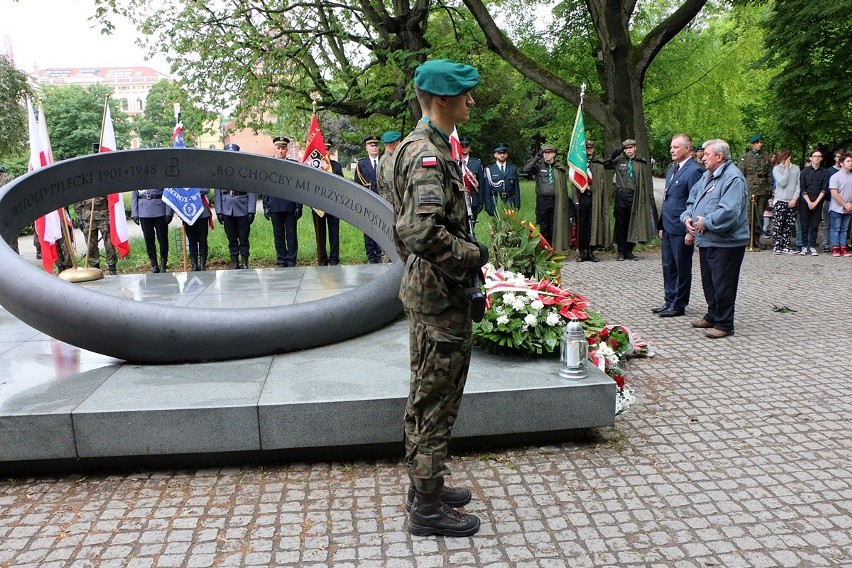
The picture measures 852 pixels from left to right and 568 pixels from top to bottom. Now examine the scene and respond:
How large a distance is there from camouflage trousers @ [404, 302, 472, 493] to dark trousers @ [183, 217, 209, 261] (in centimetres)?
877

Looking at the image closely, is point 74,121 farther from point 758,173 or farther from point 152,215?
point 758,173

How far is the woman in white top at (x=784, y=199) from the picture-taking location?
528 inches

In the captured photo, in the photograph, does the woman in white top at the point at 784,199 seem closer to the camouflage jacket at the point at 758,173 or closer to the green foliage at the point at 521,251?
the camouflage jacket at the point at 758,173

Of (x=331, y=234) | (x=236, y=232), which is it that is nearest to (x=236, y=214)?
(x=236, y=232)

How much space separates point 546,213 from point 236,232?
5596mm

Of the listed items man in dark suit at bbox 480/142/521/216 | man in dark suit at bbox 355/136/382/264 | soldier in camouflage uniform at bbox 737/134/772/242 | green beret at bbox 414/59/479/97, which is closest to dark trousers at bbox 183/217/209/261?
man in dark suit at bbox 355/136/382/264

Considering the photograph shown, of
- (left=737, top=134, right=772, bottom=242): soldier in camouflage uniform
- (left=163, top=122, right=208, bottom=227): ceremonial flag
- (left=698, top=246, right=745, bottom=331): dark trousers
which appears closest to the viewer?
(left=698, top=246, right=745, bottom=331): dark trousers

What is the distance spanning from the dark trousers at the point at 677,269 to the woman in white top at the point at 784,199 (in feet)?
21.0

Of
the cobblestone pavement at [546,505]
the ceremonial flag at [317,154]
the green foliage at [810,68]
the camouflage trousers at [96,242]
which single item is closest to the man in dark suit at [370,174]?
the ceremonial flag at [317,154]

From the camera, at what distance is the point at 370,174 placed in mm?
11641

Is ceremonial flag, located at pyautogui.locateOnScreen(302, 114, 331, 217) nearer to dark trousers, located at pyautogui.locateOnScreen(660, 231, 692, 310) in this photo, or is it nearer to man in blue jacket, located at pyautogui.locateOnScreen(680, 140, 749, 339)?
dark trousers, located at pyautogui.locateOnScreen(660, 231, 692, 310)

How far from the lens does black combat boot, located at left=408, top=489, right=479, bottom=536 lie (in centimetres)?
339

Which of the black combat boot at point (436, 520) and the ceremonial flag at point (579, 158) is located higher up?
the ceremonial flag at point (579, 158)

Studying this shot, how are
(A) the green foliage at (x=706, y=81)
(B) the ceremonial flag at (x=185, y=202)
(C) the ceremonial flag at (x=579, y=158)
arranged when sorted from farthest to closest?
(A) the green foliage at (x=706, y=81)
(C) the ceremonial flag at (x=579, y=158)
(B) the ceremonial flag at (x=185, y=202)
